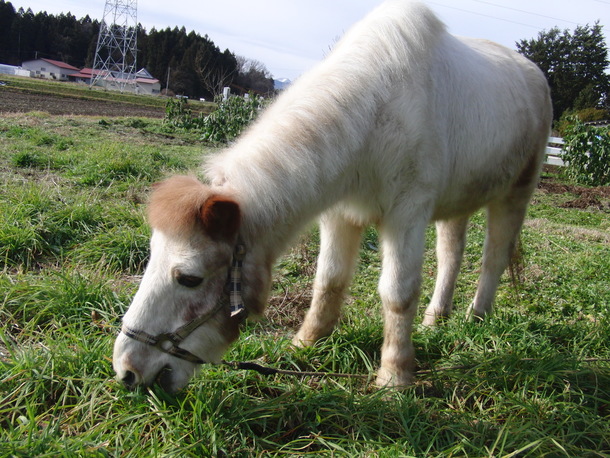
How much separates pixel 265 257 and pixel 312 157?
0.60m

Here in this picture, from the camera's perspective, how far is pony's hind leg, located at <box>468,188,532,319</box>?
14.5 feet

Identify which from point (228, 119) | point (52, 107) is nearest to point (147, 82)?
point (52, 107)

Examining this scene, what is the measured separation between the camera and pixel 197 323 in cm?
242

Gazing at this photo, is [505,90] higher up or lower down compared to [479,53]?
lower down

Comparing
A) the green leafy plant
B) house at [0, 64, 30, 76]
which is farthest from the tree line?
the green leafy plant

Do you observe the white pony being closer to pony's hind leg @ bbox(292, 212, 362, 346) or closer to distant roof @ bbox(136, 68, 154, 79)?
pony's hind leg @ bbox(292, 212, 362, 346)

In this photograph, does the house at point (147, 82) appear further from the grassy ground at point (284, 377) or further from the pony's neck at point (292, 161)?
the pony's neck at point (292, 161)

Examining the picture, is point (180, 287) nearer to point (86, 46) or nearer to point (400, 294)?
point (400, 294)

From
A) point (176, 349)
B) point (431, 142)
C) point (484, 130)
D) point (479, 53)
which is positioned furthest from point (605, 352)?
point (176, 349)

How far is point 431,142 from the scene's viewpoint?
2990 mm

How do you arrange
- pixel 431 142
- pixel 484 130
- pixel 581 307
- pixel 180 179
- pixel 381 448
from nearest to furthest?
pixel 381 448 → pixel 180 179 → pixel 431 142 → pixel 484 130 → pixel 581 307

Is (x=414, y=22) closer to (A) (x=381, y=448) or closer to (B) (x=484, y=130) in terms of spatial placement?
(B) (x=484, y=130)

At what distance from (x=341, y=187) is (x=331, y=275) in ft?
3.22

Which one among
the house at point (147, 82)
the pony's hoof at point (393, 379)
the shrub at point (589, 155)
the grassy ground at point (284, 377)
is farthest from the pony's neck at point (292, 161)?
the house at point (147, 82)
